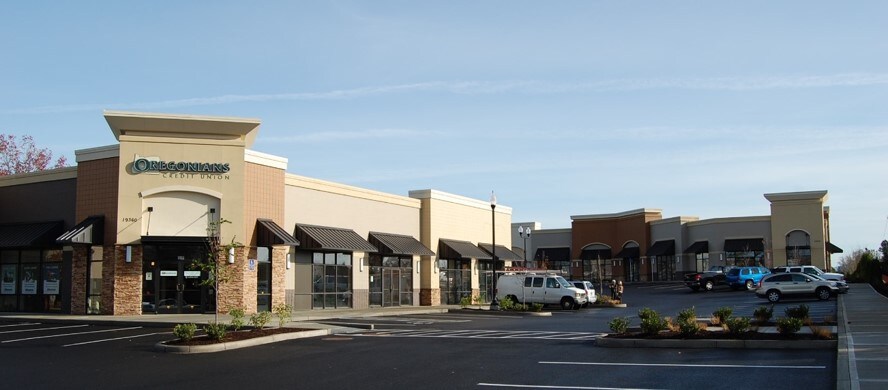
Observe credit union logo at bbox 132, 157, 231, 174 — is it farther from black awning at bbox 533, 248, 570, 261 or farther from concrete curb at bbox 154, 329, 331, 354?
black awning at bbox 533, 248, 570, 261

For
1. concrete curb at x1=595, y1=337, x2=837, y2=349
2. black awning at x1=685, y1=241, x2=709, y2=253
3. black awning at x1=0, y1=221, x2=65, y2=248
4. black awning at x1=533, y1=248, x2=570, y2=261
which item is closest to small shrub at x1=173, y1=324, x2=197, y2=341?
concrete curb at x1=595, y1=337, x2=837, y2=349

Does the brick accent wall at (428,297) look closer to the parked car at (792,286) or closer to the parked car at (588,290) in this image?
the parked car at (588,290)

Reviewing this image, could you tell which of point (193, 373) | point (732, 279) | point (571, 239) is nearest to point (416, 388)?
point (193, 373)

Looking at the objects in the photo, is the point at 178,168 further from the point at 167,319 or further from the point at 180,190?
the point at 167,319

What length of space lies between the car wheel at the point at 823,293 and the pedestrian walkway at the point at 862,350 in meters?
12.2

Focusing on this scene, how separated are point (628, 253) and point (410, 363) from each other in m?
65.6

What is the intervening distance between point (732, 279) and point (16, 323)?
136ft

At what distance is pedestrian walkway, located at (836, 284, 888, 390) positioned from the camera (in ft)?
39.1

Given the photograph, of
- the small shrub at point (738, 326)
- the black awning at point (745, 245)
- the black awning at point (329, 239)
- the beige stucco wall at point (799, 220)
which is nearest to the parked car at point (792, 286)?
the black awning at point (329, 239)

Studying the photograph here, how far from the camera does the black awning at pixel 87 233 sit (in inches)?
1178

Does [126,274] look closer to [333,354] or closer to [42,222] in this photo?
[42,222]

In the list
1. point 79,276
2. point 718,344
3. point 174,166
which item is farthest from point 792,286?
point 79,276

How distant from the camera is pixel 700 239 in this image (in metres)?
71.8

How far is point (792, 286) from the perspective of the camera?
40.1 meters
